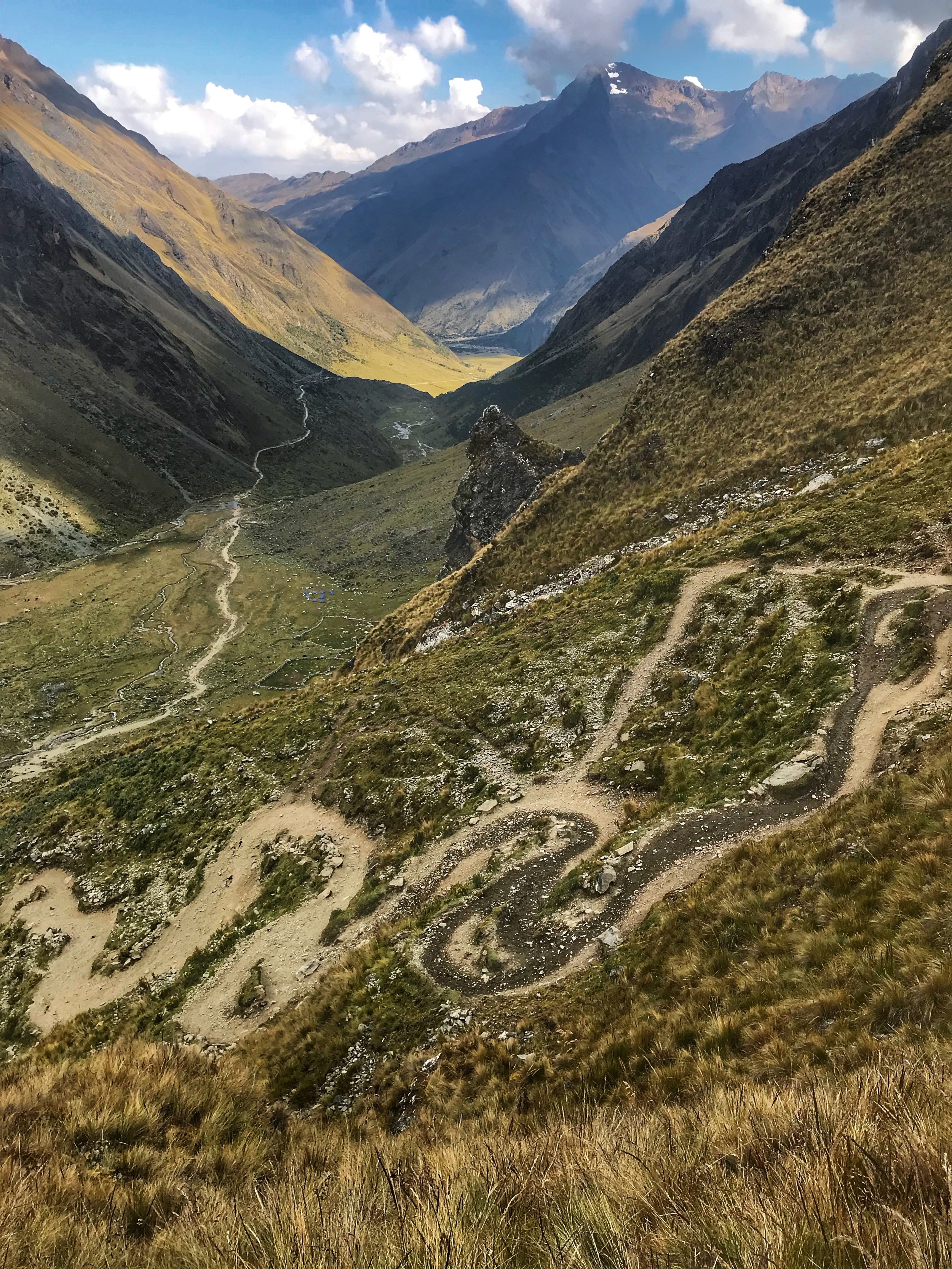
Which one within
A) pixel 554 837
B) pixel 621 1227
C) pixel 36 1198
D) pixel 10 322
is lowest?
pixel 554 837

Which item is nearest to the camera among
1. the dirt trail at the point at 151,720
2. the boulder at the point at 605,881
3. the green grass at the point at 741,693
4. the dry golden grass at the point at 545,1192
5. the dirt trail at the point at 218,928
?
the dry golden grass at the point at 545,1192

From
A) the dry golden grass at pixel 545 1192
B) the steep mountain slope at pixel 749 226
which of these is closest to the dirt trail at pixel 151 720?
the dry golden grass at pixel 545 1192

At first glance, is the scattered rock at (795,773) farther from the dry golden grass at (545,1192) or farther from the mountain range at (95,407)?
the mountain range at (95,407)

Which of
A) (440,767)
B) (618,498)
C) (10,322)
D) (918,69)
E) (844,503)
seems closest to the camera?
(440,767)

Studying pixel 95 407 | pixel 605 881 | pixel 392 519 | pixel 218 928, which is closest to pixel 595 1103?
pixel 605 881

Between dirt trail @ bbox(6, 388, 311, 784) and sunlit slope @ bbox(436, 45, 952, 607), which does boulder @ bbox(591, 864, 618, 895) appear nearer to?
sunlit slope @ bbox(436, 45, 952, 607)

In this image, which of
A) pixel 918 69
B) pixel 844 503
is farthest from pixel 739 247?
pixel 844 503

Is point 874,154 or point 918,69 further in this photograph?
point 918,69

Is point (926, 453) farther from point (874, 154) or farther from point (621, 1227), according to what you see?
point (874, 154)
